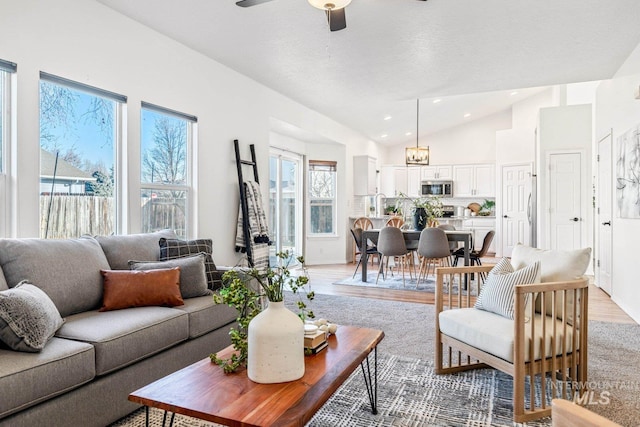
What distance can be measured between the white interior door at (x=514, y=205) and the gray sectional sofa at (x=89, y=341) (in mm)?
7628

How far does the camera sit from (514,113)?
978cm

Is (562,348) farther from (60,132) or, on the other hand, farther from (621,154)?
(60,132)

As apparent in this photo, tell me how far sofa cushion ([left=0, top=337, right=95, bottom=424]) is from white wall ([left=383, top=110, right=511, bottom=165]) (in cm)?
978

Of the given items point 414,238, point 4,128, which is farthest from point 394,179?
point 4,128

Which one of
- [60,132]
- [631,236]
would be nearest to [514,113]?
[631,236]

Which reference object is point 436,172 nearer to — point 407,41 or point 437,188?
point 437,188

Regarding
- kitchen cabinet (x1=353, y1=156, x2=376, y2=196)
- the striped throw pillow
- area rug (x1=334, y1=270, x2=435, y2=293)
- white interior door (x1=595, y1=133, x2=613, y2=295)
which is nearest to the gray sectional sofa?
the striped throw pillow

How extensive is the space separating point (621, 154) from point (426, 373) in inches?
137

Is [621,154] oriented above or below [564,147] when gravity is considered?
below

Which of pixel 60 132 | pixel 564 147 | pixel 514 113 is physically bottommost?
pixel 60 132

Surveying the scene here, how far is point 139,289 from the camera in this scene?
2.54 metres

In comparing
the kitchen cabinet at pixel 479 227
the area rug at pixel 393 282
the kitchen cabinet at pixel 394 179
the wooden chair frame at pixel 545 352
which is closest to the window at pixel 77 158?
the wooden chair frame at pixel 545 352

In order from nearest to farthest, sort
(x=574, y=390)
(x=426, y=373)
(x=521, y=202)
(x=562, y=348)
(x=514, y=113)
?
(x=562, y=348) < (x=574, y=390) < (x=426, y=373) < (x=521, y=202) < (x=514, y=113)

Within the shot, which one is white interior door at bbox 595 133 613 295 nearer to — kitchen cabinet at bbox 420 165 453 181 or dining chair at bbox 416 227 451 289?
dining chair at bbox 416 227 451 289
